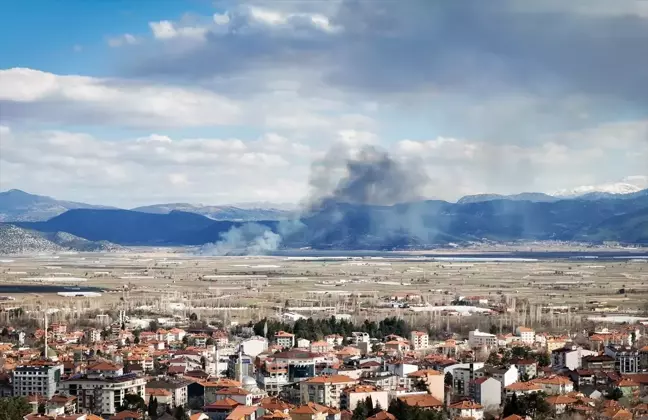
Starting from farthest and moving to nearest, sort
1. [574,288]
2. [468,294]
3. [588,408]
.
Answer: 1. [574,288]
2. [468,294]
3. [588,408]

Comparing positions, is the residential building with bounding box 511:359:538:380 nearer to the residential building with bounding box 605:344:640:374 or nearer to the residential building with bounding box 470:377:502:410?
the residential building with bounding box 470:377:502:410

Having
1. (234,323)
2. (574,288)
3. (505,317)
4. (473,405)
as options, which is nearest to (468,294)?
(574,288)

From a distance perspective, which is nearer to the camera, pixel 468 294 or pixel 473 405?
pixel 473 405

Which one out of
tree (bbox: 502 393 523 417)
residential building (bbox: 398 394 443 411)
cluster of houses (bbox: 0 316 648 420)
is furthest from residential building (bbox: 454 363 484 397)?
tree (bbox: 502 393 523 417)

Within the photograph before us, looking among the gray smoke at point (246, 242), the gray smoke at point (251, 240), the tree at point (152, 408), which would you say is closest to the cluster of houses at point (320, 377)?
the tree at point (152, 408)

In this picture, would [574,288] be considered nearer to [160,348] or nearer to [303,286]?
[303,286]

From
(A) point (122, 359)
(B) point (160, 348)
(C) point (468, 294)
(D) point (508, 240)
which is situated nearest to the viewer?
(A) point (122, 359)
